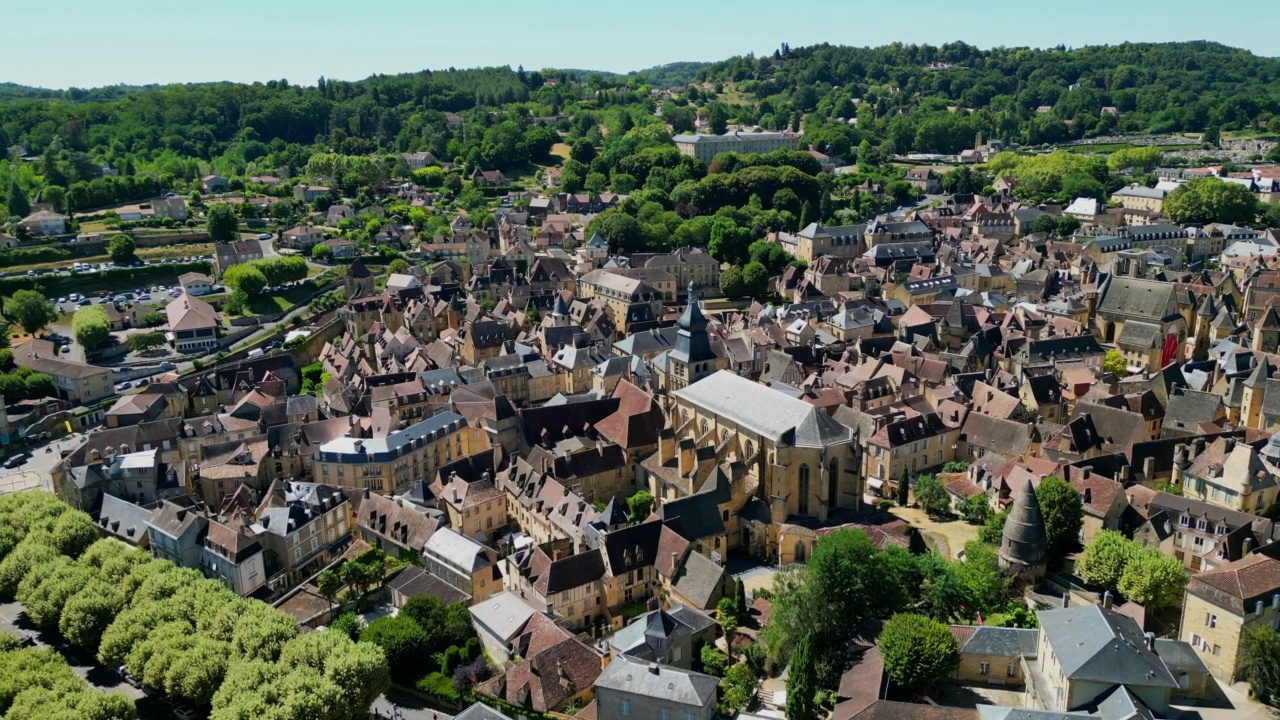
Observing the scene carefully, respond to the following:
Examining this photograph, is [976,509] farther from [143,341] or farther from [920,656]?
[143,341]

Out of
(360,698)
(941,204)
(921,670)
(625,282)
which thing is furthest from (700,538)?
(941,204)

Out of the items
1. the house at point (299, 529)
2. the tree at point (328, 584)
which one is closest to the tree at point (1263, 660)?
the tree at point (328, 584)

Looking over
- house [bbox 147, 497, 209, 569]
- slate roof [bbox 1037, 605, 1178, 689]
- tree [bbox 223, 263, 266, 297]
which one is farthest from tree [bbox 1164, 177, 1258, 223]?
house [bbox 147, 497, 209, 569]

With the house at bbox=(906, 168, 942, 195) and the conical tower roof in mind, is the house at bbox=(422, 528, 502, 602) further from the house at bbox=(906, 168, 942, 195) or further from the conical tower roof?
the house at bbox=(906, 168, 942, 195)

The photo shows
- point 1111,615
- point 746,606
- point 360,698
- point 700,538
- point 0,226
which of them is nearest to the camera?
point 1111,615

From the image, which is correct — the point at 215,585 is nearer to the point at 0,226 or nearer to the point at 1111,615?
the point at 1111,615
